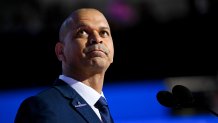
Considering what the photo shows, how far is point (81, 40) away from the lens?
1.70 m

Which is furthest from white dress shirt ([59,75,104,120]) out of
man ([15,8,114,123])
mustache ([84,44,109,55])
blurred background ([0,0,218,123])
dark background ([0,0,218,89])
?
dark background ([0,0,218,89])

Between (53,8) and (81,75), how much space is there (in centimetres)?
317

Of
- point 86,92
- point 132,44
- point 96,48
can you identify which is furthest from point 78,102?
point 132,44

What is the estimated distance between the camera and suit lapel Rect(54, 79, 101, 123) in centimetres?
156

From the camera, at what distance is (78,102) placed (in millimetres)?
1603

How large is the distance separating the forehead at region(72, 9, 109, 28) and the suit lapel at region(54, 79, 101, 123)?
22 cm

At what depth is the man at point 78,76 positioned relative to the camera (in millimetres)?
1515

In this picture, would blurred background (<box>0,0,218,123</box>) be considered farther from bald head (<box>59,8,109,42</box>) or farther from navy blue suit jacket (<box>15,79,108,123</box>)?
navy blue suit jacket (<box>15,79,108,123</box>)

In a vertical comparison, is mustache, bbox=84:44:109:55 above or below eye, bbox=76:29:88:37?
below

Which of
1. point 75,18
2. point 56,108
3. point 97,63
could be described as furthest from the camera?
point 75,18

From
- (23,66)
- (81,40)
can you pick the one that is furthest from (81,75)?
(23,66)

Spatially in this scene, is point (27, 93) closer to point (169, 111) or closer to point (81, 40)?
point (169, 111)

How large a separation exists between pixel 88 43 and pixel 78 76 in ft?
0.38

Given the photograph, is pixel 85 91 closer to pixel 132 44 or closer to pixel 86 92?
pixel 86 92
